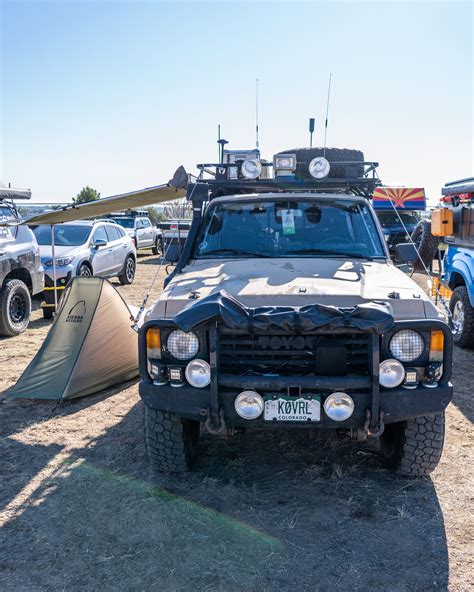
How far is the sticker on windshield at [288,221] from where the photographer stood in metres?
4.95

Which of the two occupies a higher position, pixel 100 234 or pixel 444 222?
pixel 444 222

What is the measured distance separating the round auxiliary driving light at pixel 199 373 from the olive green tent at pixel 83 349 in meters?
2.43

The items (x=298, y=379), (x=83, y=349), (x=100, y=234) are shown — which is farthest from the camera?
(x=100, y=234)

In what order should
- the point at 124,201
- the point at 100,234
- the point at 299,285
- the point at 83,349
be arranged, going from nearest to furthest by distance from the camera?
the point at 299,285 < the point at 83,349 < the point at 124,201 < the point at 100,234

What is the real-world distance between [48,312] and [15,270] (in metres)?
1.26

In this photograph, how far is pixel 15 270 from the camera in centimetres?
883

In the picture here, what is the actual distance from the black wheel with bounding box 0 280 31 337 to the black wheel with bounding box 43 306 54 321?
77cm

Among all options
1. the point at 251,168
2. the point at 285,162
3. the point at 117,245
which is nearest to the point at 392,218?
the point at 117,245

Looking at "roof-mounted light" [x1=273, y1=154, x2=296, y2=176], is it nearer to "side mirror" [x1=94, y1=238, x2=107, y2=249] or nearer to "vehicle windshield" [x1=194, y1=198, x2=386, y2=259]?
"vehicle windshield" [x1=194, y1=198, x2=386, y2=259]

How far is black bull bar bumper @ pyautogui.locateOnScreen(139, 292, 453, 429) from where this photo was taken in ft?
10.8

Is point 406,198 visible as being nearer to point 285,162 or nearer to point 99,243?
point 99,243

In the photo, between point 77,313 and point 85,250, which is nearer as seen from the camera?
point 77,313

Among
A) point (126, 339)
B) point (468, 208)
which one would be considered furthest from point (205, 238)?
point (468, 208)

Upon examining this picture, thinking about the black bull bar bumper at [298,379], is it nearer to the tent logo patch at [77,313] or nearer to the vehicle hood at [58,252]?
the tent logo patch at [77,313]
